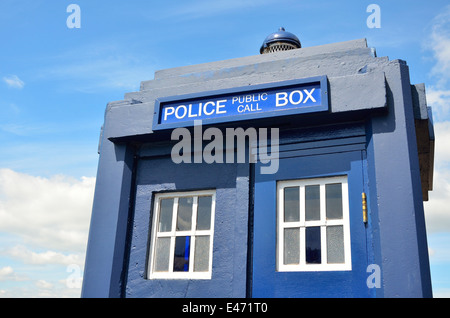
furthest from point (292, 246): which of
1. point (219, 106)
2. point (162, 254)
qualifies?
point (219, 106)

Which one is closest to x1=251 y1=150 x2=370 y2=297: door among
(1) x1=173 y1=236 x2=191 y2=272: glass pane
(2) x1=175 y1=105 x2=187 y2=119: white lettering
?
(1) x1=173 y1=236 x2=191 y2=272: glass pane

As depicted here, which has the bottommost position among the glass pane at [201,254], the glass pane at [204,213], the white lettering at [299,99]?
the glass pane at [201,254]

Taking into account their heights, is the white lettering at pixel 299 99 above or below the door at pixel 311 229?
above

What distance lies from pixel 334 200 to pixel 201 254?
82.2 inches

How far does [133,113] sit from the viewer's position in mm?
7512

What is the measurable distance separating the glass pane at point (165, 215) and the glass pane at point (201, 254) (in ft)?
1.79

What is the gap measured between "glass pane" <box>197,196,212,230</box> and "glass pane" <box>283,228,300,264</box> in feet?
3.98

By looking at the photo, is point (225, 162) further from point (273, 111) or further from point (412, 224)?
point (412, 224)

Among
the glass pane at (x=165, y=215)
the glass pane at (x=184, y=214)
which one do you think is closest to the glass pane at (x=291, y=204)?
the glass pane at (x=184, y=214)

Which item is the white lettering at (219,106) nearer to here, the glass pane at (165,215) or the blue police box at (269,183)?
the blue police box at (269,183)

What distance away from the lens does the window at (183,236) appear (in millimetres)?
6680

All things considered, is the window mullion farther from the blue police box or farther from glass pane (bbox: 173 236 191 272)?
glass pane (bbox: 173 236 191 272)

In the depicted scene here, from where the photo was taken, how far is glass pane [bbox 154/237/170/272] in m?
6.84
